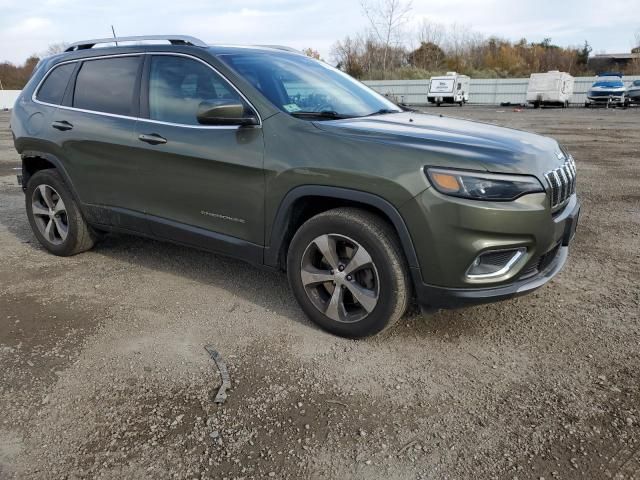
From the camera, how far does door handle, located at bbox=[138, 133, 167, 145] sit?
3.65 meters

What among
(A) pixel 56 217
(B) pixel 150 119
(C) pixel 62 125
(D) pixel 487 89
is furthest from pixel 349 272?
(D) pixel 487 89

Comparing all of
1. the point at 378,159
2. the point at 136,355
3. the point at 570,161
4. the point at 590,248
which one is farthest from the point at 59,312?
the point at 590,248

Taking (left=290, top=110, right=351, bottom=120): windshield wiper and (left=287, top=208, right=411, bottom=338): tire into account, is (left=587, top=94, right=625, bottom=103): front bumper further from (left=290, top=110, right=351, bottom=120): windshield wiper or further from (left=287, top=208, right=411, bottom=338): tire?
(left=287, top=208, right=411, bottom=338): tire

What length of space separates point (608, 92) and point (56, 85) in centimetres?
3342

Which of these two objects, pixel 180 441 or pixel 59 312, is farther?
pixel 59 312

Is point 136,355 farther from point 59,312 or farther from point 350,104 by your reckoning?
point 350,104

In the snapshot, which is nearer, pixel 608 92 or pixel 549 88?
pixel 608 92

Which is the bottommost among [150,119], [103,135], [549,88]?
[549,88]

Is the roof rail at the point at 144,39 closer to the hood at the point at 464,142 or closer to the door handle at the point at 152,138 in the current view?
the door handle at the point at 152,138

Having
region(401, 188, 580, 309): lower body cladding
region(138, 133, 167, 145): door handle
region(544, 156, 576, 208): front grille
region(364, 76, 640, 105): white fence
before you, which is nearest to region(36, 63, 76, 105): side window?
region(138, 133, 167, 145): door handle

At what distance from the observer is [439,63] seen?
174ft

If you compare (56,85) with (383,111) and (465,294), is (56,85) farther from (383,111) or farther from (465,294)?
(465,294)

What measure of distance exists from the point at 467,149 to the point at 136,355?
2.18 m

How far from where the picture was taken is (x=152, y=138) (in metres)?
3.70
